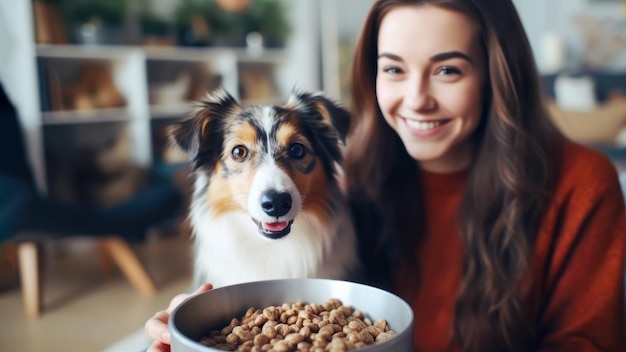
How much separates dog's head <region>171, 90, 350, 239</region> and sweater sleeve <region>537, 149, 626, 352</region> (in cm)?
47

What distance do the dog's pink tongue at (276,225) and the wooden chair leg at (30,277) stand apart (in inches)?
18.2

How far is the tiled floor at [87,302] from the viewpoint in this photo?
0.83 m

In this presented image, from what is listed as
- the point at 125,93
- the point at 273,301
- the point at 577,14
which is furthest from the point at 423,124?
the point at 577,14

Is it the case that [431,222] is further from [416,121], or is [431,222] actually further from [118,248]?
[118,248]

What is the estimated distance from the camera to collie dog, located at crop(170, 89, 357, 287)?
64 cm

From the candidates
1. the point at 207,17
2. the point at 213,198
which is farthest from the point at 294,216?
the point at 207,17

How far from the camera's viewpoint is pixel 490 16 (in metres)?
0.76

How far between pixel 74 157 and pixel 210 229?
2.23 metres

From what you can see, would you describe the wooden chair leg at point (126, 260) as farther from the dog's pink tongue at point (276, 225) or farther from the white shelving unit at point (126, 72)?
the dog's pink tongue at point (276, 225)

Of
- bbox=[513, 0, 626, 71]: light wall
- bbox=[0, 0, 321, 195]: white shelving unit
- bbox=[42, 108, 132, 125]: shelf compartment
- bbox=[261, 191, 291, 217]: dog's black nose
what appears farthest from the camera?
bbox=[513, 0, 626, 71]: light wall

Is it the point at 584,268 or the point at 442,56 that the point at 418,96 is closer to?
A: the point at 442,56

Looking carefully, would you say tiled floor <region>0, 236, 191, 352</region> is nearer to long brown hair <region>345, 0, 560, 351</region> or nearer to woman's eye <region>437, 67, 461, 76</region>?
long brown hair <region>345, 0, 560, 351</region>

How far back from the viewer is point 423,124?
30.7 inches

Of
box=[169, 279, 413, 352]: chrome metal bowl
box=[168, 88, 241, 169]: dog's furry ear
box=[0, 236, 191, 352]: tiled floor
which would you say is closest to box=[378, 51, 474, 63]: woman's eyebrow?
box=[168, 88, 241, 169]: dog's furry ear
